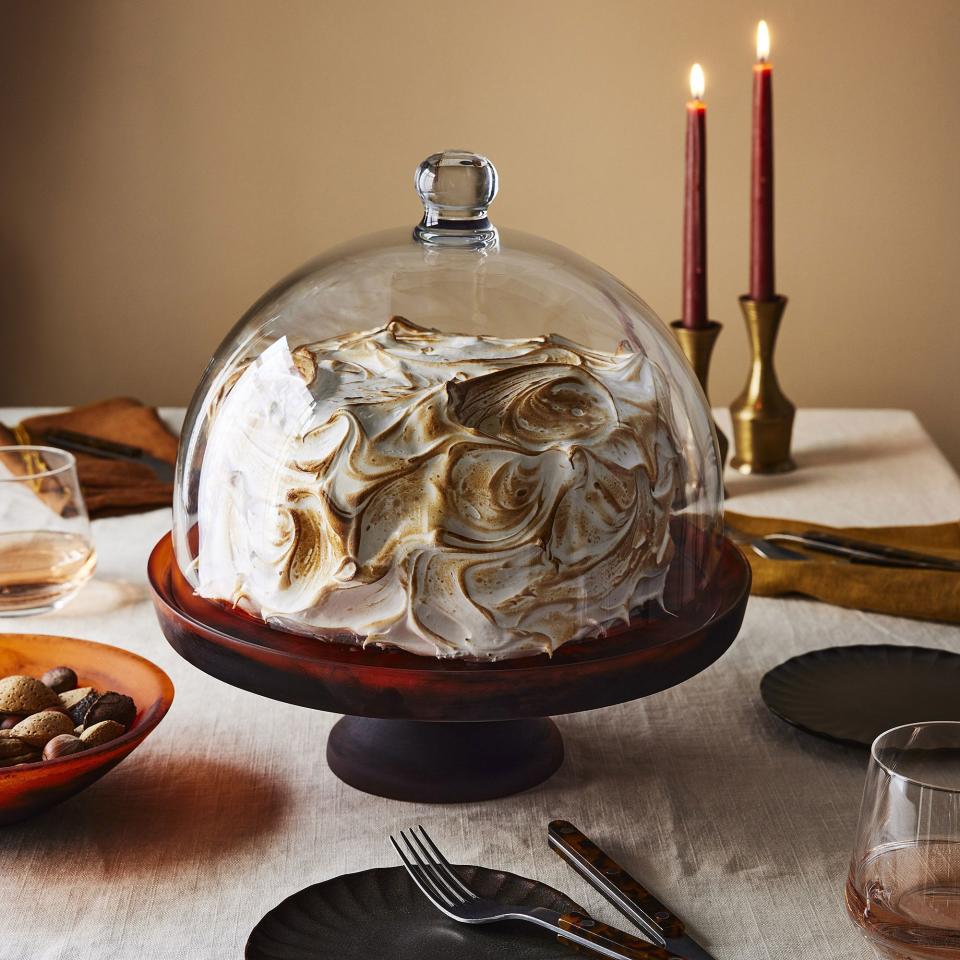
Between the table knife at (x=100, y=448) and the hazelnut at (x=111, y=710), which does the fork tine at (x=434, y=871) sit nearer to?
the hazelnut at (x=111, y=710)

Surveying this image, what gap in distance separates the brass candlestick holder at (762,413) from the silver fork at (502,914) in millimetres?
985

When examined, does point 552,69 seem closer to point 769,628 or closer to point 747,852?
point 769,628

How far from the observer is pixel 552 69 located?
2.39 metres

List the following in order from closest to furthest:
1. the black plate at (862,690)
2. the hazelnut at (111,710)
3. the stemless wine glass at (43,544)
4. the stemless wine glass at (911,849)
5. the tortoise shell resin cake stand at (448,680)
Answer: the stemless wine glass at (911,849), the tortoise shell resin cake stand at (448,680), the hazelnut at (111,710), the black plate at (862,690), the stemless wine glass at (43,544)

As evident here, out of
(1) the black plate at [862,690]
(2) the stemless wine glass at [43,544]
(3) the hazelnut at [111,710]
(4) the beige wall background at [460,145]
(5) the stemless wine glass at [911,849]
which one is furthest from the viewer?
(4) the beige wall background at [460,145]

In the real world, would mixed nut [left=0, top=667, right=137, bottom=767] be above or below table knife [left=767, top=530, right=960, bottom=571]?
above

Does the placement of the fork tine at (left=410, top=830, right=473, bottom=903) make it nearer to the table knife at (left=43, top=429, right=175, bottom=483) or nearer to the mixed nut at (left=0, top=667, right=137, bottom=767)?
the mixed nut at (left=0, top=667, right=137, bottom=767)

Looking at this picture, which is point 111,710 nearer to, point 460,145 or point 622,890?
point 622,890

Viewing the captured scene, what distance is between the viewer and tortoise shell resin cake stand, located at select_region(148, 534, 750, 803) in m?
0.73

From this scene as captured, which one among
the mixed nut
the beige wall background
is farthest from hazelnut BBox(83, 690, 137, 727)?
the beige wall background

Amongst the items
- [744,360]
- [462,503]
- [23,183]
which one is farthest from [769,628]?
[23,183]

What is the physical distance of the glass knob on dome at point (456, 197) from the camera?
2.88 feet

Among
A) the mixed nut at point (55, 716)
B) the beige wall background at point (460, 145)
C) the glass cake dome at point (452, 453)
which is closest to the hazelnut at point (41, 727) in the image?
the mixed nut at point (55, 716)

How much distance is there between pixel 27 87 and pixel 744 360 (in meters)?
1.52
